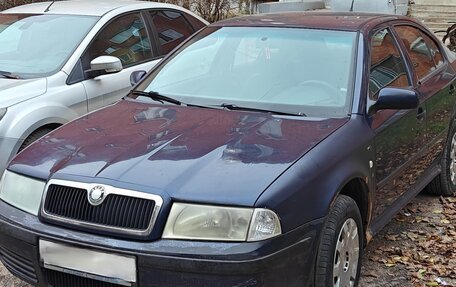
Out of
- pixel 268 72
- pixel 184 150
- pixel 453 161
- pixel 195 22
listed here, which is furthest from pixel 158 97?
pixel 195 22

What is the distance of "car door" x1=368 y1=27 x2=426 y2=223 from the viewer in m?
3.68

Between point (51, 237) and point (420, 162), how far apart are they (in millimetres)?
2834

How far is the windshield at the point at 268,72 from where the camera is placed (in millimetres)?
3664

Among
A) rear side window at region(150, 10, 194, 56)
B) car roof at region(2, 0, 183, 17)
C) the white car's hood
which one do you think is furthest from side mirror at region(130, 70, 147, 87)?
rear side window at region(150, 10, 194, 56)

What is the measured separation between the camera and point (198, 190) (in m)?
2.68

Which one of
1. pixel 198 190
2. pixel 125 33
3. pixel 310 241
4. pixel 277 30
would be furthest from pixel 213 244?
pixel 125 33

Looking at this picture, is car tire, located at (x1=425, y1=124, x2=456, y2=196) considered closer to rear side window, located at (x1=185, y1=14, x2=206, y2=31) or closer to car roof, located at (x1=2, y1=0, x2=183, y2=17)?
rear side window, located at (x1=185, y1=14, x2=206, y2=31)

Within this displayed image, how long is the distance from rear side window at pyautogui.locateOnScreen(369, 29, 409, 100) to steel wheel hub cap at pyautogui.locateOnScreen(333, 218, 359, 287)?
2.99ft

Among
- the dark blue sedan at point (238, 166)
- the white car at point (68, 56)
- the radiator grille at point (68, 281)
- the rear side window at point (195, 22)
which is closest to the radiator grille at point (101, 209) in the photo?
the dark blue sedan at point (238, 166)

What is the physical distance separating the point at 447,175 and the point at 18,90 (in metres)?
3.63

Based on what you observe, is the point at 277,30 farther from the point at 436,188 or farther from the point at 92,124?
the point at 436,188

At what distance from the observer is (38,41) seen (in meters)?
5.38

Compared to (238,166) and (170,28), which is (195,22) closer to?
(170,28)

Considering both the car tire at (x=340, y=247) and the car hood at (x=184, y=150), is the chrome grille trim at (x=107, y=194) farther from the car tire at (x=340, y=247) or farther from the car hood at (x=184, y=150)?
the car tire at (x=340, y=247)
